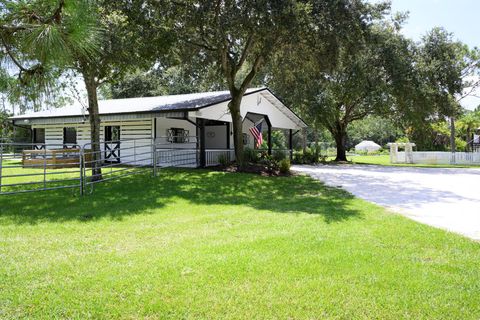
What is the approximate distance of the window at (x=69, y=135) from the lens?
66.5 ft

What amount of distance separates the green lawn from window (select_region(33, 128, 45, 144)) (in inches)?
634

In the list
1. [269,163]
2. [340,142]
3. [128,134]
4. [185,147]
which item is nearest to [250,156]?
[269,163]

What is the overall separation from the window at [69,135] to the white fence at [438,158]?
22.3m

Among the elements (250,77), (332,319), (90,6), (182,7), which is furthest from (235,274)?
(250,77)

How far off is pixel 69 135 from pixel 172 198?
47.4 feet

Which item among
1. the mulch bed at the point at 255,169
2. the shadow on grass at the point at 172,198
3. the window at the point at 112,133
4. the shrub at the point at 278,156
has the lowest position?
the shadow on grass at the point at 172,198

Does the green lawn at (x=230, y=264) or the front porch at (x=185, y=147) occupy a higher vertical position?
the front porch at (x=185, y=147)

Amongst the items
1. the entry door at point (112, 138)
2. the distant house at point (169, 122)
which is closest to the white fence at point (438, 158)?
the distant house at point (169, 122)

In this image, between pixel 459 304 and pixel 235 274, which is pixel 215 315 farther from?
pixel 459 304

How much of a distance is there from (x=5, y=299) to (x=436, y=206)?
798cm

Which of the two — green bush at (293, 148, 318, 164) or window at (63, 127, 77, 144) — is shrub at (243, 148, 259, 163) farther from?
window at (63, 127, 77, 144)

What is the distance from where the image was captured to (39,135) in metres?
22.6

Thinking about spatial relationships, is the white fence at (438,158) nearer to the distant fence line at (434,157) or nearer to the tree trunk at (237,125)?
the distant fence line at (434,157)

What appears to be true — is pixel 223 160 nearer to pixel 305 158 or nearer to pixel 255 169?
pixel 255 169
